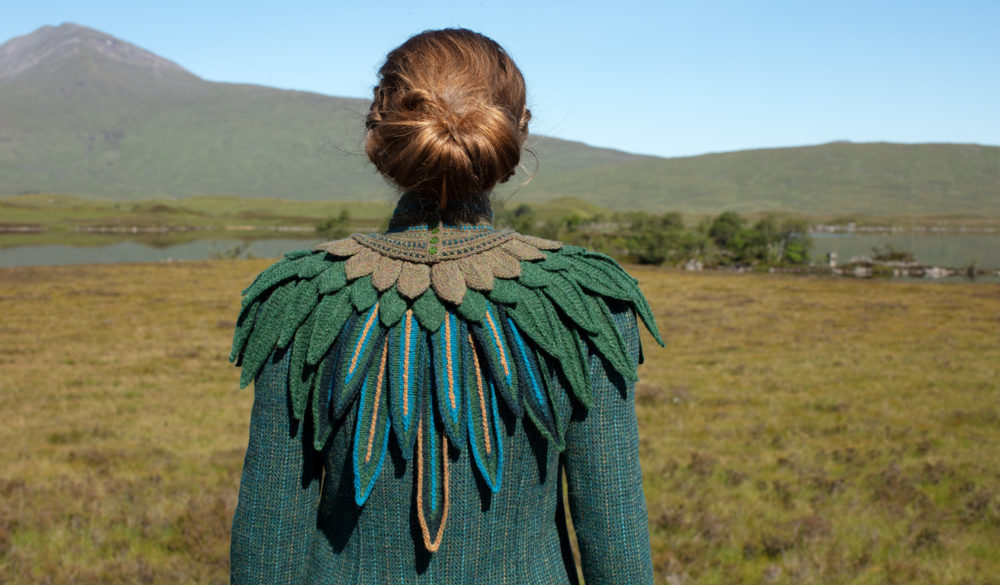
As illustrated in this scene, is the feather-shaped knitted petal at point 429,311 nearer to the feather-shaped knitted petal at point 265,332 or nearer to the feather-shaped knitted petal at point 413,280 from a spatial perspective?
the feather-shaped knitted petal at point 413,280

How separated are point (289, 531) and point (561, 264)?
805 mm

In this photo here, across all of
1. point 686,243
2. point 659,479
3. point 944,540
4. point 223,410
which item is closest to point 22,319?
point 223,410

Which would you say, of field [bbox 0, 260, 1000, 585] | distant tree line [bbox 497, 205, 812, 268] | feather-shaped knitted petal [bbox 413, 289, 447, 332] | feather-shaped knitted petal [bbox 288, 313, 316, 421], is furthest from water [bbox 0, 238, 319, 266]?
feather-shaped knitted petal [bbox 413, 289, 447, 332]

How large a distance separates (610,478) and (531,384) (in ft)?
0.86

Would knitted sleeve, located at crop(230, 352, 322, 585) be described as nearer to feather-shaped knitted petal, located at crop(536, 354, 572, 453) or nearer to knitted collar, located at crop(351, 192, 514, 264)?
knitted collar, located at crop(351, 192, 514, 264)

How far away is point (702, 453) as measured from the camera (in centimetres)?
846

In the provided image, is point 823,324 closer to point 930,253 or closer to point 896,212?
point 930,253

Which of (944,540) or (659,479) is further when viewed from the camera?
(659,479)

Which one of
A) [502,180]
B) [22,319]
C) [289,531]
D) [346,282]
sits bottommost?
[22,319]

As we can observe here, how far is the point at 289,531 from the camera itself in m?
1.44

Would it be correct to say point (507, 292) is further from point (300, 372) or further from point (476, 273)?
point (300, 372)

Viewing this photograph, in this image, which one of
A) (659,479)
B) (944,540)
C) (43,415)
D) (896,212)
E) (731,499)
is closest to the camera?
(944,540)

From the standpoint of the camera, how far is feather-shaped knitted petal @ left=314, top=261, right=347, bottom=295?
4.59 feet

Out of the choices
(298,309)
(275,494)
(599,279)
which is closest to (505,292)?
(599,279)
